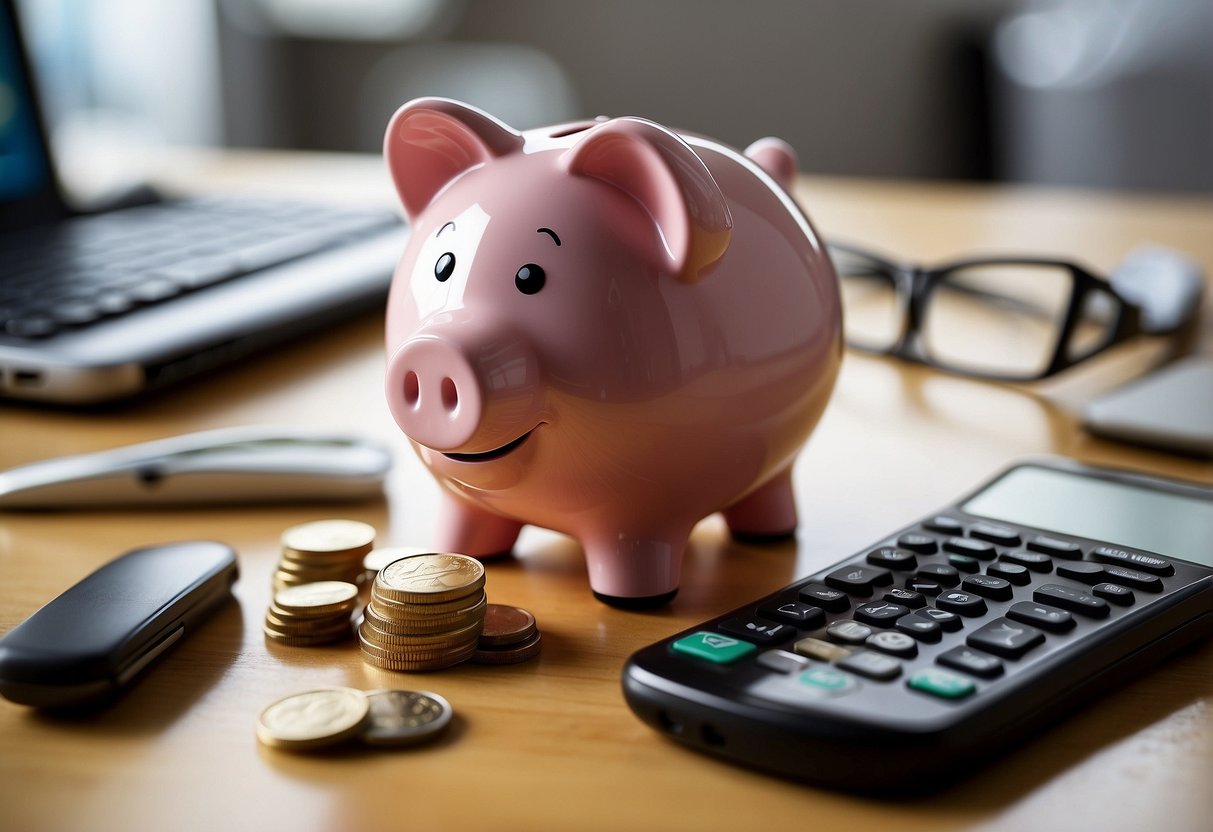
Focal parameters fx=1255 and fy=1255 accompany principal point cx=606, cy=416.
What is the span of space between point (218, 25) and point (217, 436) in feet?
10.3

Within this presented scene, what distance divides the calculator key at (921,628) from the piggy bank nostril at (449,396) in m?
0.18

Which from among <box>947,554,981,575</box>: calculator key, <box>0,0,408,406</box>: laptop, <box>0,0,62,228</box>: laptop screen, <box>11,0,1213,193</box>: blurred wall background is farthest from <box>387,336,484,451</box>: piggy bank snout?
<box>11,0,1213,193</box>: blurred wall background

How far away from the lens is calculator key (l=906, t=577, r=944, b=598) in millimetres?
486

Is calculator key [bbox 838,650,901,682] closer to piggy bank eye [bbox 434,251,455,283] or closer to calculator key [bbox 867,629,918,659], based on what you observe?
calculator key [bbox 867,629,918,659]

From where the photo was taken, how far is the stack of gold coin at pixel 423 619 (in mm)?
474

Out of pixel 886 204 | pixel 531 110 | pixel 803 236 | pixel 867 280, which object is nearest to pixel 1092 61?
pixel 531 110

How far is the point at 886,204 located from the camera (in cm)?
166

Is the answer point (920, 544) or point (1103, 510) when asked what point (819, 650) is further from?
point (1103, 510)

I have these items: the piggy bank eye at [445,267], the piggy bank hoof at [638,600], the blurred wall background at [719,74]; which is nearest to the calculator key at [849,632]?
the piggy bank hoof at [638,600]

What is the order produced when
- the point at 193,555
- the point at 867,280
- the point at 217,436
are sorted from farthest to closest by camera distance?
the point at 867,280 < the point at 217,436 < the point at 193,555

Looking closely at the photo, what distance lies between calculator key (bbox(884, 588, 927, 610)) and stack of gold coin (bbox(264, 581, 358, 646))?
22cm

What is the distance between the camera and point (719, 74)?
3.44 m

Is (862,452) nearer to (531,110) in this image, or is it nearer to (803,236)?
(803,236)

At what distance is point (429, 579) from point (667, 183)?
18 cm
